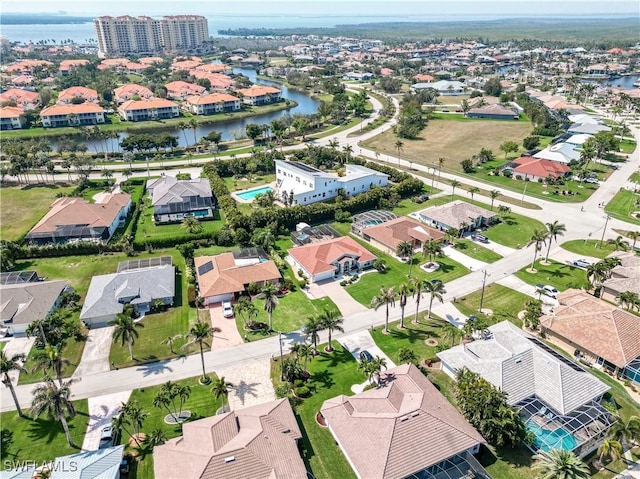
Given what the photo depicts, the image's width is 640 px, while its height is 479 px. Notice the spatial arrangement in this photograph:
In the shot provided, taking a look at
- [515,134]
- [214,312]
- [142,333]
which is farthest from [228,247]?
[515,134]

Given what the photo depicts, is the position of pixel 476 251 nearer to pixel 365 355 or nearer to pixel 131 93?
pixel 365 355

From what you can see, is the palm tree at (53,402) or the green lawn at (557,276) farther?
the green lawn at (557,276)

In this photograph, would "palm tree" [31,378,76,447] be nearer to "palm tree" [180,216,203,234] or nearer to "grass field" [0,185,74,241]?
"palm tree" [180,216,203,234]

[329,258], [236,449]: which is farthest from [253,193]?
[236,449]

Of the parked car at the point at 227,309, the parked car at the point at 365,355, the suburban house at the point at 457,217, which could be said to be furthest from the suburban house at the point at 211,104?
the parked car at the point at 365,355

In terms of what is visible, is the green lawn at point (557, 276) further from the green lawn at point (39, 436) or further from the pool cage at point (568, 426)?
the green lawn at point (39, 436)

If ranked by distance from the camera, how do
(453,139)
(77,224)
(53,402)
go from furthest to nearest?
(453,139)
(77,224)
(53,402)

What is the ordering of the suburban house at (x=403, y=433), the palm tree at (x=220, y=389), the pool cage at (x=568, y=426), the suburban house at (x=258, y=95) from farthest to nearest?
the suburban house at (x=258, y=95)
the palm tree at (x=220, y=389)
the pool cage at (x=568, y=426)
the suburban house at (x=403, y=433)
